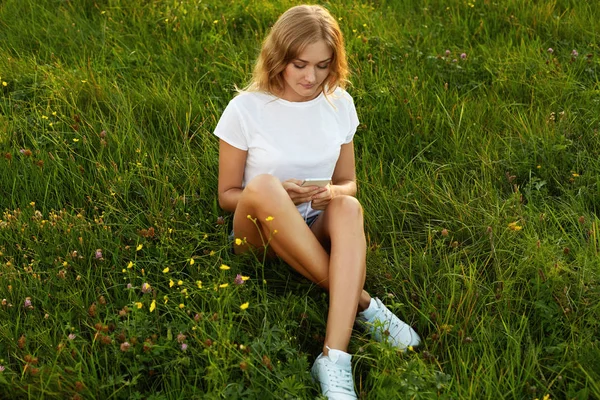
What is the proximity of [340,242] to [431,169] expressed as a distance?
110 centimetres

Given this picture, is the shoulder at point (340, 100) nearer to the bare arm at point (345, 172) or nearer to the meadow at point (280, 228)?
the bare arm at point (345, 172)

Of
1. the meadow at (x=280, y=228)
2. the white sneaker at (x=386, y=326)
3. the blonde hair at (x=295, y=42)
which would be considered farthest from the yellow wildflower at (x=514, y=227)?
the blonde hair at (x=295, y=42)

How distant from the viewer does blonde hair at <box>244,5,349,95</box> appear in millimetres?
3186

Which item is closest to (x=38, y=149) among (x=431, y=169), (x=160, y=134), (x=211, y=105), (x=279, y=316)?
(x=160, y=134)

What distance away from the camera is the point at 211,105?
4465mm

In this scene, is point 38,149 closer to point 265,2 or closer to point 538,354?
point 265,2

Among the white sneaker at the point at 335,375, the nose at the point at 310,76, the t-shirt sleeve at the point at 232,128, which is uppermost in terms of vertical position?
the nose at the point at 310,76

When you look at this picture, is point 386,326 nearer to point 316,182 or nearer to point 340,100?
point 316,182

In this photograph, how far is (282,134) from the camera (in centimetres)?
335

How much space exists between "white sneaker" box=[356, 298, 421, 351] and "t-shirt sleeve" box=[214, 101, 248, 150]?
0.88 metres

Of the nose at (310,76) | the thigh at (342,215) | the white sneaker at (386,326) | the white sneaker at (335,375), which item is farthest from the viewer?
the nose at (310,76)

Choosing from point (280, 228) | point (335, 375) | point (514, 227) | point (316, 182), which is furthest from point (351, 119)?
point (335, 375)

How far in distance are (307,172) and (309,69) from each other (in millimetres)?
457

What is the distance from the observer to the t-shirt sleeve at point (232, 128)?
3307 millimetres
